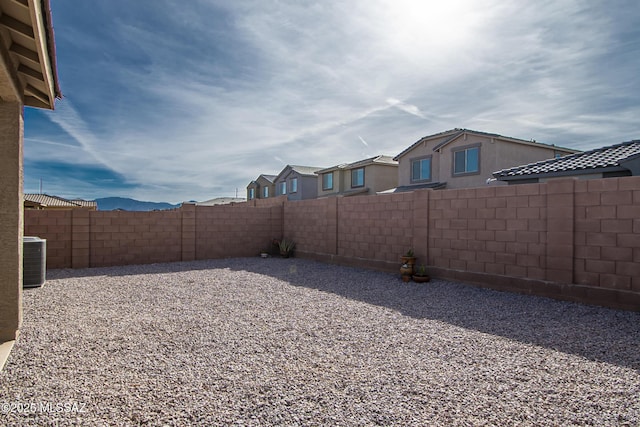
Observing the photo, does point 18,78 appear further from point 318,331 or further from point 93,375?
point 318,331

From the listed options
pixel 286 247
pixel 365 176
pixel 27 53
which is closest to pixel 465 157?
pixel 365 176

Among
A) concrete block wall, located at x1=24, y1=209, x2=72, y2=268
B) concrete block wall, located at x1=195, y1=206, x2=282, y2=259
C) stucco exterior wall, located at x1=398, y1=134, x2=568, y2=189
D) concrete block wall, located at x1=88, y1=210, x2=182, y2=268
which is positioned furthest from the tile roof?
concrete block wall, located at x1=24, y1=209, x2=72, y2=268

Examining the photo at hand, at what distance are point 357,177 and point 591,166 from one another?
1571cm

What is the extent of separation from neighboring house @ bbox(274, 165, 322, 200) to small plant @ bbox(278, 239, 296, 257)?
16.3m

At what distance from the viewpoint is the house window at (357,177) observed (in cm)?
2463

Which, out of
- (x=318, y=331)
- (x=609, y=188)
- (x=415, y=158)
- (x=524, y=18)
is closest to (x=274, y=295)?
(x=318, y=331)

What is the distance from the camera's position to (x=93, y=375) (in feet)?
10.5

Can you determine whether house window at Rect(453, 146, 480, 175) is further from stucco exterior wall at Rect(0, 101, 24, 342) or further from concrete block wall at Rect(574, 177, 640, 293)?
stucco exterior wall at Rect(0, 101, 24, 342)

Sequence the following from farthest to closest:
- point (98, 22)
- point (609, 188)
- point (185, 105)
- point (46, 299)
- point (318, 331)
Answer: point (185, 105) < point (98, 22) < point (46, 299) < point (609, 188) < point (318, 331)

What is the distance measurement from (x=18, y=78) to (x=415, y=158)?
1836cm

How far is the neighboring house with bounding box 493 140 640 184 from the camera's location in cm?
966

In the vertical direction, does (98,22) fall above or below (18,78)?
above

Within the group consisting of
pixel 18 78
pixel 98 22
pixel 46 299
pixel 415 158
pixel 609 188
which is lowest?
pixel 46 299

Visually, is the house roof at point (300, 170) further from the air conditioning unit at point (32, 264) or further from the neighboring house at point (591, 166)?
the air conditioning unit at point (32, 264)
